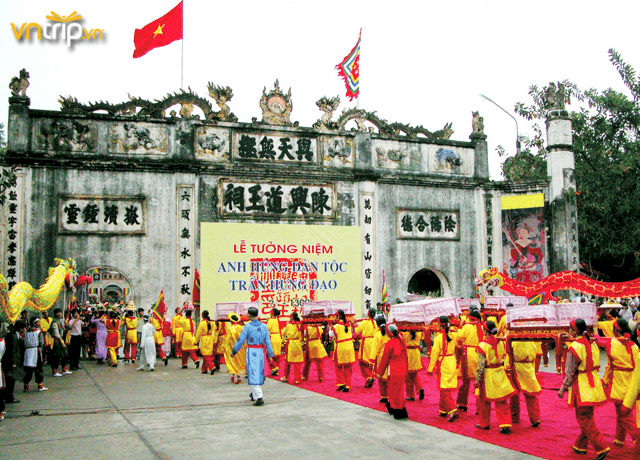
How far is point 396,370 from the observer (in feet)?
27.1

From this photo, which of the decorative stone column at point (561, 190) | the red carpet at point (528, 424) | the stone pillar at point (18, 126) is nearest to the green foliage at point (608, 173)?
the decorative stone column at point (561, 190)

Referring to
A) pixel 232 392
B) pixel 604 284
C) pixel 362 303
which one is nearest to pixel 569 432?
pixel 232 392

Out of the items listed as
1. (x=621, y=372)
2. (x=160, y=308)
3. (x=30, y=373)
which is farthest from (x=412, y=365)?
(x=160, y=308)

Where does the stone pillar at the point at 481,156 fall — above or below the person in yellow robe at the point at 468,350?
above

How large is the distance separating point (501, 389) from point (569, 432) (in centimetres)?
101

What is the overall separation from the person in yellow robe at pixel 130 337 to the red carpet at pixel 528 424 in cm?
616

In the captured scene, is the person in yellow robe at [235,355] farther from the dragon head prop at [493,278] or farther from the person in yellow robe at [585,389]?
the dragon head prop at [493,278]

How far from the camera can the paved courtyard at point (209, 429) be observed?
6488mm

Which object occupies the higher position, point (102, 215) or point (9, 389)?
point (102, 215)

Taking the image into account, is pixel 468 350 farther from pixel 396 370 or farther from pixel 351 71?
pixel 351 71

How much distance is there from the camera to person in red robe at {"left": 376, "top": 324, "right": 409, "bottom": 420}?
816 centimetres

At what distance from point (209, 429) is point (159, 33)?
14.3 meters

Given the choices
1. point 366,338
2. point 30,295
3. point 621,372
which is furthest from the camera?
point 30,295

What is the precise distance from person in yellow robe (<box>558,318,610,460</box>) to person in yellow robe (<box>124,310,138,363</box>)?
11.8 meters
